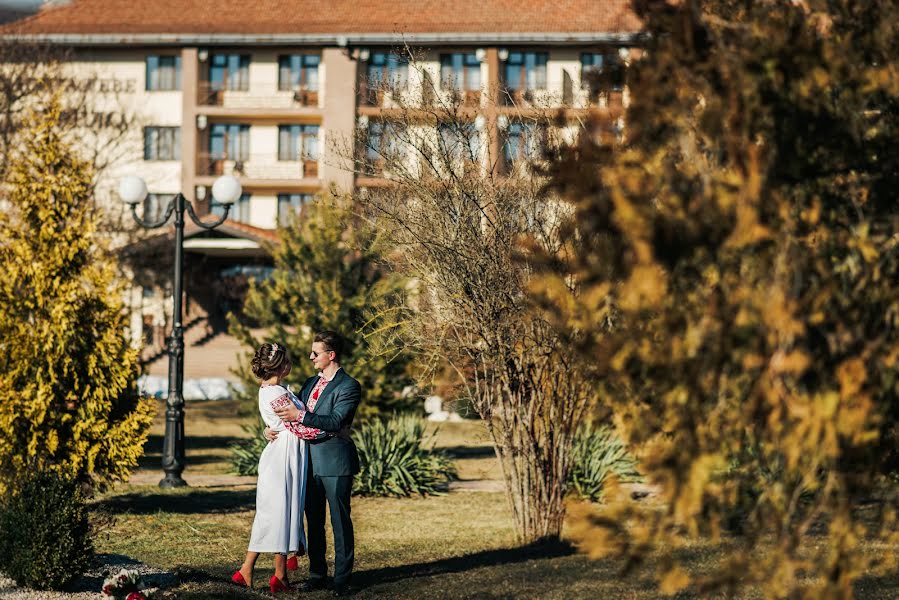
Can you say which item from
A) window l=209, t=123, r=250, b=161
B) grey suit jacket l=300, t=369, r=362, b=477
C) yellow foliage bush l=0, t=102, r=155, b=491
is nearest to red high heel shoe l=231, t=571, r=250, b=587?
grey suit jacket l=300, t=369, r=362, b=477

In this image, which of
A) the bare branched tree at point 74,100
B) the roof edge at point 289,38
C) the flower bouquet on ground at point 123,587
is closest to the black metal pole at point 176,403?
the flower bouquet on ground at point 123,587

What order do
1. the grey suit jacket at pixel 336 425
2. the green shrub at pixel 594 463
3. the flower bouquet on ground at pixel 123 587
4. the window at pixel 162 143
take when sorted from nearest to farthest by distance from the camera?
1. the flower bouquet on ground at pixel 123 587
2. the grey suit jacket at pixel 336 425
3. the green shrub at pixel 594 463
4. the window at pixel 162 143

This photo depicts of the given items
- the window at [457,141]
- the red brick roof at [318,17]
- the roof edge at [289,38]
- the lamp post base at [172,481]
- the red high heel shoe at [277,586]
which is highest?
the red brick roof at [318,17]

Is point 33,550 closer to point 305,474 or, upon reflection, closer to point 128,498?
point 305,474

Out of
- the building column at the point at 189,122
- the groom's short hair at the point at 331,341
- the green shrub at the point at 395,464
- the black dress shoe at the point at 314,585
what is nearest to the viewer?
the groom's short hair at the point at 331,341

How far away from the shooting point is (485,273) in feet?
33.2

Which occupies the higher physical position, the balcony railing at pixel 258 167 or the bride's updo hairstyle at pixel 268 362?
the balcony railing at pixel 258 167

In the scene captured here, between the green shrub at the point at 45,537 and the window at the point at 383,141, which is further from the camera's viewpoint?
the window at the point at 383,141

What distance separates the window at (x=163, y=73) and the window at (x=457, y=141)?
129ft

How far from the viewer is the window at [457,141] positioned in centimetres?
1067

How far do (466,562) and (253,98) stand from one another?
3984cm

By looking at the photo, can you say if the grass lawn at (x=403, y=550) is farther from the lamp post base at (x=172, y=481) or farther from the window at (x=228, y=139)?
the window at (x=228, y=139)

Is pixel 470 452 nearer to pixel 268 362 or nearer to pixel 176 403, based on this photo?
pixel 176 403

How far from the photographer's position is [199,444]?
2422cm
